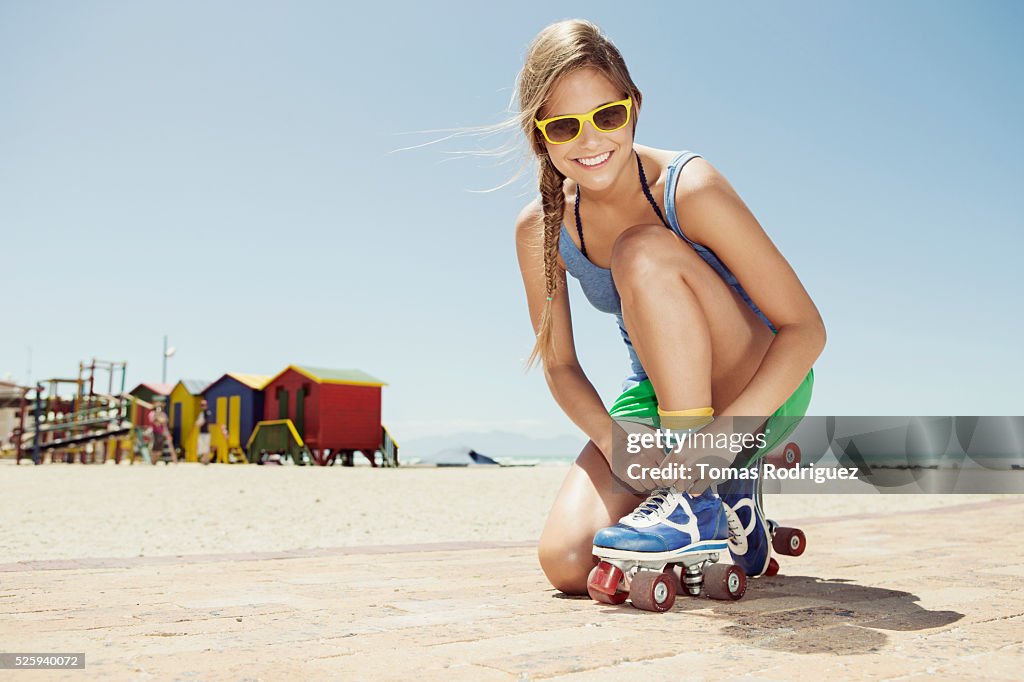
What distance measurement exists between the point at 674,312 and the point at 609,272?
0.50 metres

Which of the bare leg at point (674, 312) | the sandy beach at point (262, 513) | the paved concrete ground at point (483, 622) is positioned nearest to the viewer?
the paved concrete ground at point (483, 622)

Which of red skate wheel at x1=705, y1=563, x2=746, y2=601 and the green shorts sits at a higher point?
the green shorts

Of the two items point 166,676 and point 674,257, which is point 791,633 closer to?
point 674,257

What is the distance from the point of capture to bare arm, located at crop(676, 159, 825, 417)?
7.56ft

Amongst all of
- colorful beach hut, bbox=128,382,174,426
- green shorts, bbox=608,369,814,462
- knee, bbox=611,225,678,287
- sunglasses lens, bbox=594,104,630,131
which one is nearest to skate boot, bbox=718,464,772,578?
green shorts, bbox=608,369,814,462

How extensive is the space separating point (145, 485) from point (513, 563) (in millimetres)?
8356

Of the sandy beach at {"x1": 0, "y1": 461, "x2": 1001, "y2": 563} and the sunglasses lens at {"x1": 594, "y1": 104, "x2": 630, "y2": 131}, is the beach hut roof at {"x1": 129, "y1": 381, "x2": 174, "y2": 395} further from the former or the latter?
the sunglasses lens at {"x1": 594, "y1": 104, "x2": 630, "y2": 131}

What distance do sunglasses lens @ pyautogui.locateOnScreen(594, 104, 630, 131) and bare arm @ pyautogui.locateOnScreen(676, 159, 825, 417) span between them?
0.24 m

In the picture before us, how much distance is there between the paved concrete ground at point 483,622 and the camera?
58.0 inches

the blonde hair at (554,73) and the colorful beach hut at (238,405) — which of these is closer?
the blonde hair at (554,73)

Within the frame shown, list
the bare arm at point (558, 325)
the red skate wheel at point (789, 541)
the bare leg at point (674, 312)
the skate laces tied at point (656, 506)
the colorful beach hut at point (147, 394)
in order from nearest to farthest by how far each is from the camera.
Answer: the skate laces tied at point (656, 506) → the bare leg at point (674, 312) → the bare arm at point (558, 325) → the red skate wheel at point (789, 541) → the colorful beach hut at point (147, 394)

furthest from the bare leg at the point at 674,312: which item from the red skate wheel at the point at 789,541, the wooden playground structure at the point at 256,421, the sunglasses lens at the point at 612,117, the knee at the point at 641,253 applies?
the wooden playground structure at the point at 256,421

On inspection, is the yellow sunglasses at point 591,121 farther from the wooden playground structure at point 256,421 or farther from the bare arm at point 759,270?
the wooden playground structure at point 256,421

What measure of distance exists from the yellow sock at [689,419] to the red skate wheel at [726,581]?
0.39m
